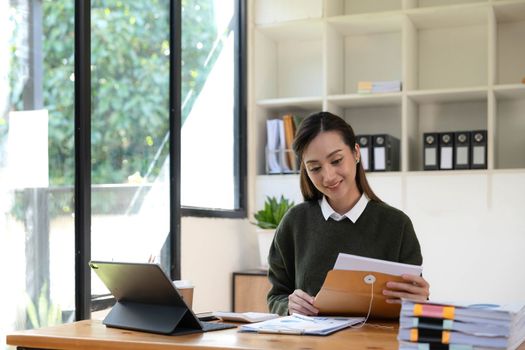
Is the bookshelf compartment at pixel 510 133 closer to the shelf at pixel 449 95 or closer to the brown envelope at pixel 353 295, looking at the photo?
the shelf at pixel 449 95

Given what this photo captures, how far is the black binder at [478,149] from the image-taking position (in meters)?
4.19

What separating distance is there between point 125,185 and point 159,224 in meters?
0.36

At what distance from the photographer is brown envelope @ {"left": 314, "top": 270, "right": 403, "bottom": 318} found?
6.59 ft

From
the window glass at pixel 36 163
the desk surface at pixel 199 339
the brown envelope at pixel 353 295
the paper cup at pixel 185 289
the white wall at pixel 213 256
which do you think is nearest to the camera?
the desk surface at pixel 199 339

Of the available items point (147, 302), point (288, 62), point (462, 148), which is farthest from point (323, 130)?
point (288, 62)

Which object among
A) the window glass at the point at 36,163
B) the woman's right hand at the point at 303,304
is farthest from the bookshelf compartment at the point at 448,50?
the woman's right hand at the point at 303,304

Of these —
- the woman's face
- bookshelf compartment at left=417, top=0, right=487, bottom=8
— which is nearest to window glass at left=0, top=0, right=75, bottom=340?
Answer: the woman's face

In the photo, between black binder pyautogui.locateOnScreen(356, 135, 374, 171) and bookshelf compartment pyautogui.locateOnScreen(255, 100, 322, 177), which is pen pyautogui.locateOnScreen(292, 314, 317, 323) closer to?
black binder pyautogui.locateOnScreen(356, 135, 374, 171)

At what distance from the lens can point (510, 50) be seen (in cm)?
446

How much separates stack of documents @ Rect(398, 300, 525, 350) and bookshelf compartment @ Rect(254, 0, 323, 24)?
326cm

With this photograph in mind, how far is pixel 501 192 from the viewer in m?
4.16

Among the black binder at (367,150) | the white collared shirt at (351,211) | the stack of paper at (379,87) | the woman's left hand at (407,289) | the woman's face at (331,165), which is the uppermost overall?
the stack of paper at (379,87)

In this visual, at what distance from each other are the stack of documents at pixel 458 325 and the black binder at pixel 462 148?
2.72 metres

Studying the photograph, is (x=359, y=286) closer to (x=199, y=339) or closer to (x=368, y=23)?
(x=199, y=339)
